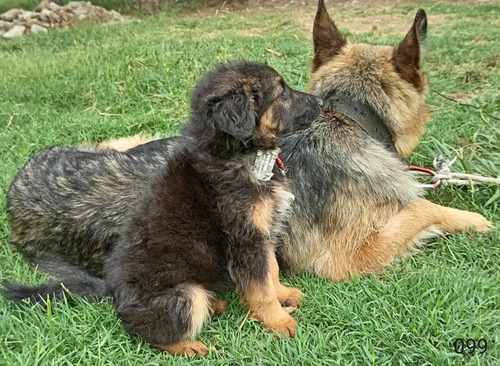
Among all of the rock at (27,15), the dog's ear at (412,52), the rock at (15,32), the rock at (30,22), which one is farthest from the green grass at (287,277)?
the rock at (27,15)

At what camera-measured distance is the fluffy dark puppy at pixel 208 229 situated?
10.3ft

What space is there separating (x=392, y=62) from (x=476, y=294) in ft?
6.35

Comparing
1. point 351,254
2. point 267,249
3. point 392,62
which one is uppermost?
point 392,62

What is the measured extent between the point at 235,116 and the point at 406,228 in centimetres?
164

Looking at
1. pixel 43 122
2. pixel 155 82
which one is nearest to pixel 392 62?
pixel 155 82

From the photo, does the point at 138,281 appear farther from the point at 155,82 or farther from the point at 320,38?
the point at 155,82

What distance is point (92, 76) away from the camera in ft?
26.3

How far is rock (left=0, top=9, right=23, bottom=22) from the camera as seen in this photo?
17922mm

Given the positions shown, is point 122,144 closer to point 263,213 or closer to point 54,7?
point 263,213

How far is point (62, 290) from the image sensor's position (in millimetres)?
3475

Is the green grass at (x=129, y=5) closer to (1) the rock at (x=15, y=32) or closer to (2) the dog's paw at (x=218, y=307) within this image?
(1) the rock at (x=15, y=32)

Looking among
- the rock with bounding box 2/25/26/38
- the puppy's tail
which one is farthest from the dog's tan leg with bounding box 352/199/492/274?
the rock with bounding box 2/25/26/38

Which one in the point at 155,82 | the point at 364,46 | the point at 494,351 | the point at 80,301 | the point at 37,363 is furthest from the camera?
the point at 155,82

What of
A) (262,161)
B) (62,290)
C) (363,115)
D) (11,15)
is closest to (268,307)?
(262,161)
